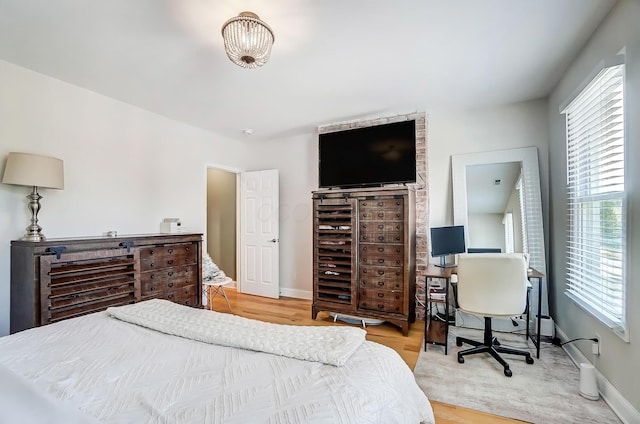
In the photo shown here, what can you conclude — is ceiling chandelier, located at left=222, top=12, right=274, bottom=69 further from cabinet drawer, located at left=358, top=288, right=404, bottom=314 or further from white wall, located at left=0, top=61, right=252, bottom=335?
cabinet drawer, located at left=358, top=288, right=404, bottom=314

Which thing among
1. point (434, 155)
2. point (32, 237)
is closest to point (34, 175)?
point (32, 237)

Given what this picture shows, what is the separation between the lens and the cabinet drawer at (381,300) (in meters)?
3.25

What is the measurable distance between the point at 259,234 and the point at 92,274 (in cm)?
244

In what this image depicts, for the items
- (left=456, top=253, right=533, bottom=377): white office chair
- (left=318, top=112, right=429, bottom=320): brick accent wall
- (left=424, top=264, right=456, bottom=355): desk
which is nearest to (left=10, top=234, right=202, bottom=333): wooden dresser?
(left=424, top=264, right=456, bottom=355): desk

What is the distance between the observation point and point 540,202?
322 cm

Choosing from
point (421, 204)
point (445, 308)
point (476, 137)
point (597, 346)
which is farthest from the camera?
point (421, 204)

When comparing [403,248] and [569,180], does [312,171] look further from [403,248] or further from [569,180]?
[569,180]

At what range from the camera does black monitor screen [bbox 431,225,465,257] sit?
3275 millimetres

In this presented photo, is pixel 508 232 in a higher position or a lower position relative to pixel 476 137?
lower

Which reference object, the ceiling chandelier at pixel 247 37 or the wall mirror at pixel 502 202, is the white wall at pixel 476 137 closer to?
the wall mirror at pixel 502 202

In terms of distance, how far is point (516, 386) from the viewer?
7.26ft

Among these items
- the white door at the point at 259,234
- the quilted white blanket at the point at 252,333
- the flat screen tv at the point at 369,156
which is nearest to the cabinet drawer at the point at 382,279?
the flat screen tv at the point at 369,156

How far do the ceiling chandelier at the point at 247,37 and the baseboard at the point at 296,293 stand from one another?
348 cm

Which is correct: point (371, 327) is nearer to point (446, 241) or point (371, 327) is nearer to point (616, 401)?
point (446, 241)
